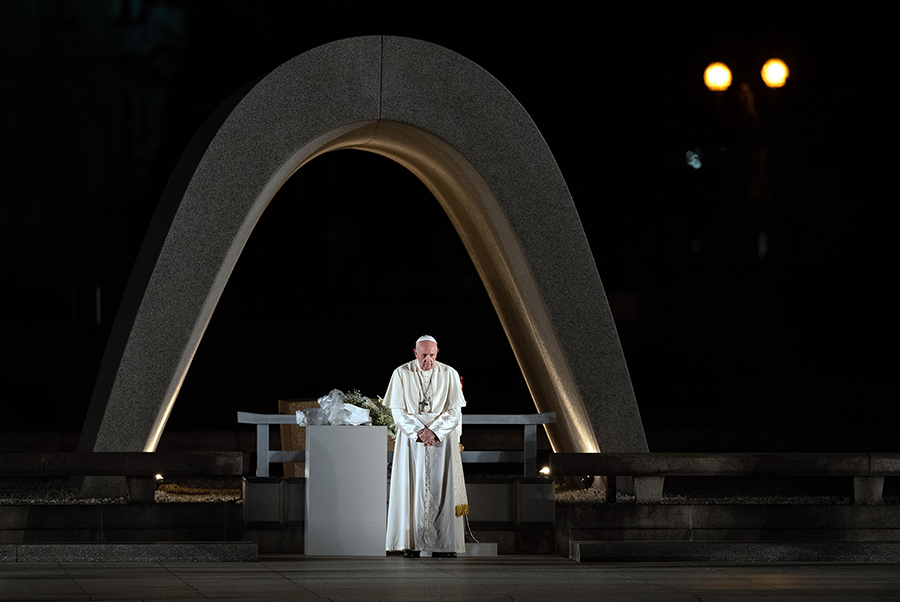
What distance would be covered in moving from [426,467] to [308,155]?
154 inches

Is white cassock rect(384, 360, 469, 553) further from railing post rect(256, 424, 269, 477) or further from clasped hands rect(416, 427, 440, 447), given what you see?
railing post rect(256, 424, 269, 477)

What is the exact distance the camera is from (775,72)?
12.6 m

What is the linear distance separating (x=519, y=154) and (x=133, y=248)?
23415 millimetres

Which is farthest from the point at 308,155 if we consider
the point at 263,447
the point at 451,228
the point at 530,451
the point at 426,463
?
the point at 451,228

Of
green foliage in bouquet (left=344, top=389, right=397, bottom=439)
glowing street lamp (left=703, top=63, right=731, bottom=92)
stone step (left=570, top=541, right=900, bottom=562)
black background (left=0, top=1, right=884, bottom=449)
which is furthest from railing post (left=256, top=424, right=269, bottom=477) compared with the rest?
black background (left=0, top=1, right=884, bottom=449)

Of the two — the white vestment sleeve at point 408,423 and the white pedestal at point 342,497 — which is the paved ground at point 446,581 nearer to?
the white pedestal at point 342,497

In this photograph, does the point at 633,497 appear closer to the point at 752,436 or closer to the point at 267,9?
the point at 752,436

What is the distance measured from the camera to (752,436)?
2083 cm

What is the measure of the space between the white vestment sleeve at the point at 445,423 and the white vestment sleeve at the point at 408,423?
0.40 ft

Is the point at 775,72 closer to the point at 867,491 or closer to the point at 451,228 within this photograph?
the point at 867,491

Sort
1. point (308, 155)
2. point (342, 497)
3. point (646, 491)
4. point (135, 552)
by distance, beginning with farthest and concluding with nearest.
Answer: point (308, 155), point (646, 491), point (342, 497), point (135, 552)

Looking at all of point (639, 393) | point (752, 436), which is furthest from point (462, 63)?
point (639, 393)

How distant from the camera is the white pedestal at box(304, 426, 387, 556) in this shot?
1049 cm

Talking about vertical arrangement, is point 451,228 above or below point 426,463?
above
